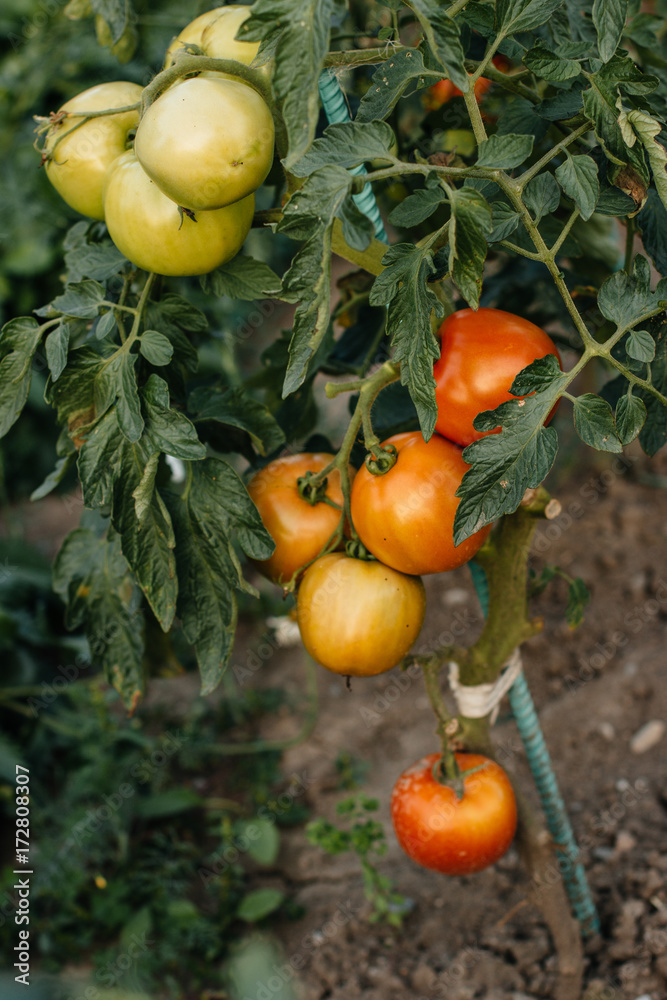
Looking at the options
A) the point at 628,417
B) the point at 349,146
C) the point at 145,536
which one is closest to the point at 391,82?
the point at 349,146

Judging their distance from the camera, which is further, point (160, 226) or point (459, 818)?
point (459, 818)

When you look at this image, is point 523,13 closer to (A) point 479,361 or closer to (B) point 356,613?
(A) point 479,361


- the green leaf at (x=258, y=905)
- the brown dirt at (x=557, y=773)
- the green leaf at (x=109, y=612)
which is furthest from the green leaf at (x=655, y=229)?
the green leaf at (x=258, y=905)

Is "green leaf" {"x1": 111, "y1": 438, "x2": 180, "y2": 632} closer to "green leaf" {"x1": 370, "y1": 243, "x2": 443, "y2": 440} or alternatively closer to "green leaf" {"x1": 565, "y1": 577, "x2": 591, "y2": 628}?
"green leaf" {"x1": 370, "y1": 243, "x2": 443, "y2": 440}

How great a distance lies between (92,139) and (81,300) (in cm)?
14

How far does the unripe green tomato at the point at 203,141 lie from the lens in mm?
566

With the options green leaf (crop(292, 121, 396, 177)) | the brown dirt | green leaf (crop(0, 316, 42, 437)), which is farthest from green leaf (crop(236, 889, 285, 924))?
green leaf (crop(292, 121, 396, 177))

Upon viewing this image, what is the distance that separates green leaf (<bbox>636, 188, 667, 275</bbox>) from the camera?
0.69 meters

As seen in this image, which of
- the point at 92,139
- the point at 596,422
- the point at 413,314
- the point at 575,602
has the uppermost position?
the point at 92,139

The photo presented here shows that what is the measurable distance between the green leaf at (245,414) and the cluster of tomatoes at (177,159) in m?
0.16

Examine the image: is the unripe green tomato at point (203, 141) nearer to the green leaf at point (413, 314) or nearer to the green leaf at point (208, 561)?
the green leaf at point (413, 314)

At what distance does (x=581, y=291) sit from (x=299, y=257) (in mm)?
488

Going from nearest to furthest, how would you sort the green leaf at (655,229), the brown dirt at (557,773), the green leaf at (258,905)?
the green leaf at (655,229) < the brown dirt at (557,773) < the green leaf at (258,905)

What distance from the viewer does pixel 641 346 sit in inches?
24.9
